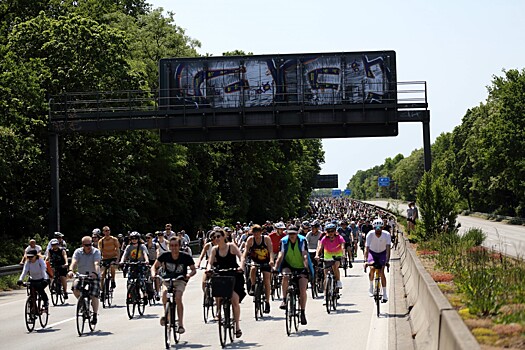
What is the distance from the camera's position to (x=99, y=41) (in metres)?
47.6

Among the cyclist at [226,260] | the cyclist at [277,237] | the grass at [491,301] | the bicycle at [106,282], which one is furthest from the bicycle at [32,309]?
the grass at [491,301]

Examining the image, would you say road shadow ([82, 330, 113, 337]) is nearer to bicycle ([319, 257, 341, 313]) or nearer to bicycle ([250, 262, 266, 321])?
bicycle ([250, 262, 266, 321])

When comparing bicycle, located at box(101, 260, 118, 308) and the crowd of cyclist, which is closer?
the crowd of cyclist

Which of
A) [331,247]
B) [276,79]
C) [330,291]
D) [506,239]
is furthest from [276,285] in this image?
[506,239]

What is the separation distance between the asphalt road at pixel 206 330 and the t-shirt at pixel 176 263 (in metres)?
1.13

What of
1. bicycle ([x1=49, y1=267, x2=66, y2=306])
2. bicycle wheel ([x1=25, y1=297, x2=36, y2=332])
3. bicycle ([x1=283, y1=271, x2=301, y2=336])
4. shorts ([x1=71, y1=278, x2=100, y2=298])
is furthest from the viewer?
bicycle ([x1=49, y1=267, x2=66, y2=306])

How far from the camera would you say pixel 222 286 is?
45.1ft

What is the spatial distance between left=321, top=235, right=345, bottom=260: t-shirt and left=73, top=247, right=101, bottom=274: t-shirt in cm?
506

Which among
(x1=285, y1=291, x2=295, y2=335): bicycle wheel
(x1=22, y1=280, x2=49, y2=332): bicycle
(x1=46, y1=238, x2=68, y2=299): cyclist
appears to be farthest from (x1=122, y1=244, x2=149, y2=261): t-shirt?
(x1=285, y1=291, x2=295, y2=335): bicycle wheel

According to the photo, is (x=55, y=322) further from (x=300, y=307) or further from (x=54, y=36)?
(x=54, y=36)

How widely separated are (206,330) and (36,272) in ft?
12.4

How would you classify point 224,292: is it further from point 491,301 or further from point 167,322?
point 491,301

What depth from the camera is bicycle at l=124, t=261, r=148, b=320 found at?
1900 centimetres

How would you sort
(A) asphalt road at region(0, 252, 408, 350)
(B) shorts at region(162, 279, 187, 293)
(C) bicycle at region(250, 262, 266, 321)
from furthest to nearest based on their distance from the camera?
Answer: (C) bicycle at region(250, 262, 266, 321), (B) shorts at region(162, 279, 187, 293), (A) asphalt road at region(0, 252, 408, 350)
